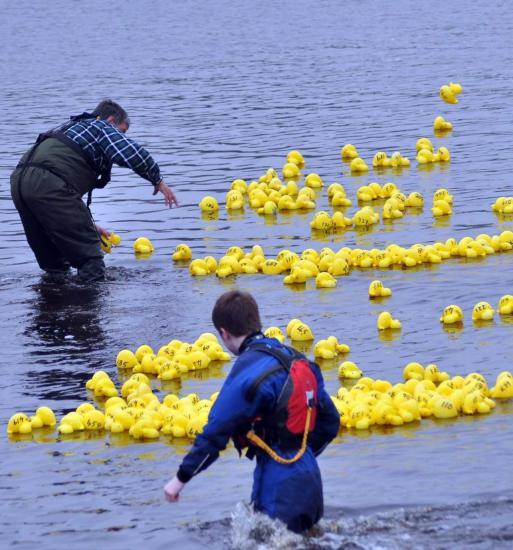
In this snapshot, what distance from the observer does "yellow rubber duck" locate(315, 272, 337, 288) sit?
14.5m

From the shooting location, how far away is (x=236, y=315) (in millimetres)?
7539

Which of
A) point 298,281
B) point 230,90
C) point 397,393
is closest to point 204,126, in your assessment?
point 230,90

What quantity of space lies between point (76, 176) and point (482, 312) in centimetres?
504

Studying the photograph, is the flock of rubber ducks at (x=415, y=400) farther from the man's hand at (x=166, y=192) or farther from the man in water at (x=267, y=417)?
the man's hand at (x=166, y=192)

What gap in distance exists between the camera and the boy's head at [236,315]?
24.7 ft

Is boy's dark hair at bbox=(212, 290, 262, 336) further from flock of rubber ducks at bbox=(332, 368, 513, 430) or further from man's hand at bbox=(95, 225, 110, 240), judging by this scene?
man's hand at bbox=(95, 225, 110, 240)

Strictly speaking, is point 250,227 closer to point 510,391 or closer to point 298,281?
point 298,281

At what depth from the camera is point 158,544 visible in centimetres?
848

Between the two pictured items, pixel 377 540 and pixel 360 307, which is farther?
pixel 360 307

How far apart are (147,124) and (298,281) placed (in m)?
11.8

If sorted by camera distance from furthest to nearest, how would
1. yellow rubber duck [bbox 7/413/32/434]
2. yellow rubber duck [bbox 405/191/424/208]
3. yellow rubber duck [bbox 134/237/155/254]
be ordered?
yellow rubber duck [bbox 405/191/424/208], yellow rubber duck [bbox 134/237/155/254], yellow rubber duck [bbox 7/413/32/434]

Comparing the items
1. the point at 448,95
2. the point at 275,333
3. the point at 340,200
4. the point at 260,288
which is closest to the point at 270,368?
the point at 275,333

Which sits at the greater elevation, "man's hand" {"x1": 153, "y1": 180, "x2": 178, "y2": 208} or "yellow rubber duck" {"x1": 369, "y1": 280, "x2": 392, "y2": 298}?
"man's hand" {"x1": 153, "y1": 180, "x2": 178, "y2": 208}

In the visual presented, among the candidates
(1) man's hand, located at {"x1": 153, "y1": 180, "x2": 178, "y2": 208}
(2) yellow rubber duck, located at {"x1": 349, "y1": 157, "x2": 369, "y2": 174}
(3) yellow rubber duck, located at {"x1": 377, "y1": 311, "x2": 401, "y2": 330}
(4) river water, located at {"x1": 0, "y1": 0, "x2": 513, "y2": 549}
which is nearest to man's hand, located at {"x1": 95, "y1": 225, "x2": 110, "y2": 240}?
(4) river water, located at {"x1": 0, "y1": 0, "x2": 513, "y2": 549}
